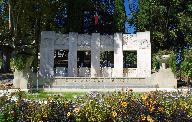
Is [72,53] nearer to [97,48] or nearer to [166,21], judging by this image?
[97,48]

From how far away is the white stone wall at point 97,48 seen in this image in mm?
30047

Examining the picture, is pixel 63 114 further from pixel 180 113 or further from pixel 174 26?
pixel 174 26

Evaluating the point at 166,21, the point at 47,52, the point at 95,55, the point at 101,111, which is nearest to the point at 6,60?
the point at 47,52

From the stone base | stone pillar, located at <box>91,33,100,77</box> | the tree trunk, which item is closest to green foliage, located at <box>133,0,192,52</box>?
stone pillar, located at <box>91,33,100,77</box>

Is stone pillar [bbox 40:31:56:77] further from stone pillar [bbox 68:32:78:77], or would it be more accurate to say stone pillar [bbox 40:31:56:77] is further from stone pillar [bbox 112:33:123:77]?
stone pillar [bbox 112:33:123:77]

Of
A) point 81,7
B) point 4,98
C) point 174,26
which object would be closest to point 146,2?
point 174,26

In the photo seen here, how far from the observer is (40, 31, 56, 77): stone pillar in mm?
29906

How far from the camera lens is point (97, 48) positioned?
30.7 m

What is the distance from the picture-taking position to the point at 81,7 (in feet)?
111

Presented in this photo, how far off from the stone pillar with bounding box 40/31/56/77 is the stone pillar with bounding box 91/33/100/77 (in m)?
2.90

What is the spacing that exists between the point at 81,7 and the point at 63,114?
1026 inches

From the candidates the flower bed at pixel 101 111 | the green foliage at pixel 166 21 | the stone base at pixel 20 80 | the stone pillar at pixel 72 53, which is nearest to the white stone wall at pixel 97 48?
the stone pillar at pixel 72 53

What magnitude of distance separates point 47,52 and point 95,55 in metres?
3.51

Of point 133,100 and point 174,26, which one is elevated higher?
point 174,26
